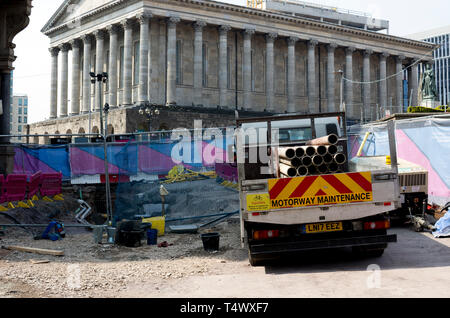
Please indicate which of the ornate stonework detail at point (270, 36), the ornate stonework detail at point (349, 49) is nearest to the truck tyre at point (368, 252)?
the ornate stonework detail at point (270, 36)

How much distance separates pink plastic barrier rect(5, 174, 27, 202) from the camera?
14.8 m

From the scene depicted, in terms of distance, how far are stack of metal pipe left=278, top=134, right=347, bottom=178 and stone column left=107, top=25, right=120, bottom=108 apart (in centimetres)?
4991

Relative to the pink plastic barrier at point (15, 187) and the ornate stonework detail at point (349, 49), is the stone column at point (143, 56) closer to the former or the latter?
the ornate stonework detail at point (349, 49)

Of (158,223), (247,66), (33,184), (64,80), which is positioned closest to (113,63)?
(64,80)

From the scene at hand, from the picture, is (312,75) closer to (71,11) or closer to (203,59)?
(203,59)

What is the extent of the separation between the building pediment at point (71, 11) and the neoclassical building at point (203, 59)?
0.44 feet

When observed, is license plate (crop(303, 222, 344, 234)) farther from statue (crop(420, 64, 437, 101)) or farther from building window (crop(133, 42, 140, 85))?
building window (crop(133, 42, 140, 85))

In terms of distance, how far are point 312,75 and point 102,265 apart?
57876 millimetres

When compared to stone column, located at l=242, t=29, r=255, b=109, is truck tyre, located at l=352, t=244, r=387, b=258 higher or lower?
lower

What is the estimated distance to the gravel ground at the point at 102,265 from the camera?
7.42 metres

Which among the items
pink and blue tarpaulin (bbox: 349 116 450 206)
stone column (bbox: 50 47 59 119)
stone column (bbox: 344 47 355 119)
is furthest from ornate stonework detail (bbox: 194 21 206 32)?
pink and blue tarpaulin (bbox: 349 116 450 206)

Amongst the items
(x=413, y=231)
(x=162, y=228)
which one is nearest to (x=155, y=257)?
(x=162, y=228)
